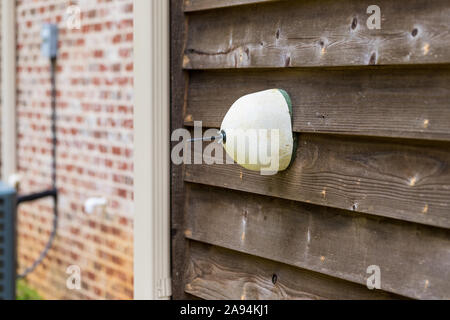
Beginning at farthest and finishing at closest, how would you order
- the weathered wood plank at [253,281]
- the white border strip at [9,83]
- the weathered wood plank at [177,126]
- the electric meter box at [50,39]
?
1. the white border strip at [9,83]
2. the electric meter box at [50,39]
3. the weathered wood plank at [177,126]
4. the weathered wood plank at [253,281]

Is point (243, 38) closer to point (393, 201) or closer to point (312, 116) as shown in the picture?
point (312, 116)

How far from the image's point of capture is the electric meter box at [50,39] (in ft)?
13.9

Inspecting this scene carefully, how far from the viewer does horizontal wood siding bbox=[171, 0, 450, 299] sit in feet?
4.64

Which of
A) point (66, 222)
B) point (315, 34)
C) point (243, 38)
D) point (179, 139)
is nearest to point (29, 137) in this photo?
point (66, 222)

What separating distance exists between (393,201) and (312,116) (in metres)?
0.34

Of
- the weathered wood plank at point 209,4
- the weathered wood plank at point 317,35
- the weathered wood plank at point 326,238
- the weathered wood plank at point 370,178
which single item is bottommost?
the weathered wood plank at point 326,238

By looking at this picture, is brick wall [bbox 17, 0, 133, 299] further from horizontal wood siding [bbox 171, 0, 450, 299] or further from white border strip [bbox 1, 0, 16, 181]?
horizontal wood siding [bbox 171, 0, 450, 299]

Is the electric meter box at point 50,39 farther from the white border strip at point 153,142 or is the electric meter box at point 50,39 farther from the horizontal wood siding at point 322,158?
the horizontal wood siding at point 322,158

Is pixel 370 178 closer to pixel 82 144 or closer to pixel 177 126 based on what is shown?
pixel 177 126

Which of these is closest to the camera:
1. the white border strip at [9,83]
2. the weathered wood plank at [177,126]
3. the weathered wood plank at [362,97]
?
the weathered wood plank at [362,97]

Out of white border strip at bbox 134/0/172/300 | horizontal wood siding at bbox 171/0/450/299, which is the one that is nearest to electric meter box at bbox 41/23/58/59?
white border strip at bbox 134/0/172/300

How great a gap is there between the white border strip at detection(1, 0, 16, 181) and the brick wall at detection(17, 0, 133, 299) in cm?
6

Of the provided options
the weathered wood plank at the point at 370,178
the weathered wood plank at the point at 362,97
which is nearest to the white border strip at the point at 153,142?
the weathered wood plank at the point at 362,97

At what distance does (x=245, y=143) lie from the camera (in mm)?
1697
